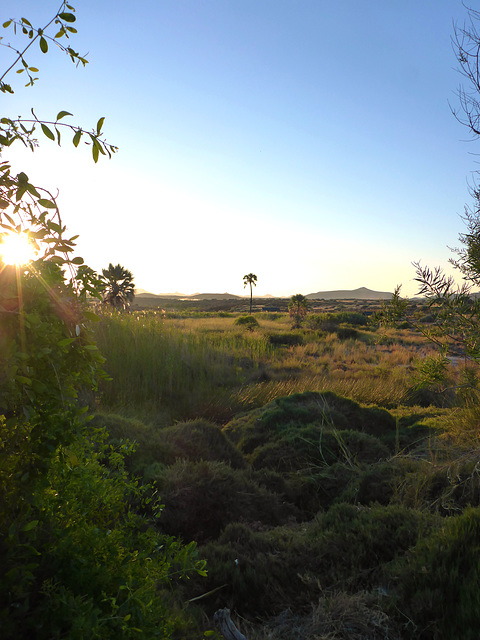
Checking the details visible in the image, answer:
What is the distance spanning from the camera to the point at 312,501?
4.13 metres

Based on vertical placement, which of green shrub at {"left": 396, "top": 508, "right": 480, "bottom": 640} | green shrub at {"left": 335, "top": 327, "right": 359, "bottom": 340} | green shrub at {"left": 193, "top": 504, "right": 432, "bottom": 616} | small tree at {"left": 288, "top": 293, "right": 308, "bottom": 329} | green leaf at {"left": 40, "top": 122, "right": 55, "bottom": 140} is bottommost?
green shrub at {"left": 335, "top": 327, "right": 359, "bottom": 340}

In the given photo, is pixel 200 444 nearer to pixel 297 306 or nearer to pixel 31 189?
pixel 31 189

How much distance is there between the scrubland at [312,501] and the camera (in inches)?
83.7

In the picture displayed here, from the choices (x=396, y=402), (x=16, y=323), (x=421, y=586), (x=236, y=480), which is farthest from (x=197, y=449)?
(x=396, y=402)

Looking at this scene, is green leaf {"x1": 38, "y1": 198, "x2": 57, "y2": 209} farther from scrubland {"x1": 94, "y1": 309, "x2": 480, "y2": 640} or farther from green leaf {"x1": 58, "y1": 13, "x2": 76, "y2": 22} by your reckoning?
scrubland {"x1": 94, "y1": 309, "x2": 480, "y2": 640}

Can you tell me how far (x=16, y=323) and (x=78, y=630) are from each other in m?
0.95

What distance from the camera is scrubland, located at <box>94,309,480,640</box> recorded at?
83.7 inches

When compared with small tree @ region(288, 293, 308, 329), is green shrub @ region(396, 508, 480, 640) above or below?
below

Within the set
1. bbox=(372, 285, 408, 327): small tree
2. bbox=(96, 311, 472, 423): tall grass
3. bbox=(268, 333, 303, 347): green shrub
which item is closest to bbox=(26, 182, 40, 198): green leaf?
bbox=(372, 285, 408, 327): small tree

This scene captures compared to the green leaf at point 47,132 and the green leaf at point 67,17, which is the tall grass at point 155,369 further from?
the green leaf at point 67,17

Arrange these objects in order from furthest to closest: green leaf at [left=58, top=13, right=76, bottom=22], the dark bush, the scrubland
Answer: the dark bush → the scrubland → green leaf at [left=58, top=13, right=76, bottom=22]

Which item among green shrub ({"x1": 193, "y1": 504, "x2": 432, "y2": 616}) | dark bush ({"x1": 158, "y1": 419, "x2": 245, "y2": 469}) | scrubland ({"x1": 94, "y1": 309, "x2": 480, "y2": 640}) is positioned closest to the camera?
scrubland ({"x1": 94, "y1": 309, "x2": 480, "y2": 640})

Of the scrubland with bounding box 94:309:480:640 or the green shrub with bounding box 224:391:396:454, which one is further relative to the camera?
Result: the green shrub with bounding box 224:391:396:454

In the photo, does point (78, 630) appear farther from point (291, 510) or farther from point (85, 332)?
point (291, 510)
